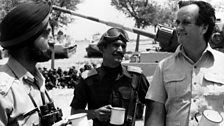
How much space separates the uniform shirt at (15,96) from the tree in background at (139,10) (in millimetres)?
36470

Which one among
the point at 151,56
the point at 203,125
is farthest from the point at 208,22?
the point at 151,56

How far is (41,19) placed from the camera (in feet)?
9.24

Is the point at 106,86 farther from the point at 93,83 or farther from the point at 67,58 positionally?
the point at 67,58

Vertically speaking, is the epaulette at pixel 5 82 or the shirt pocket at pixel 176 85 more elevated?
the epaulette at pixel 5 82

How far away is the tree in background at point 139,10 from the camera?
3925 cm

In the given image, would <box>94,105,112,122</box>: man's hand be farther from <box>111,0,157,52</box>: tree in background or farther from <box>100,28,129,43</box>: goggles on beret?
<box>111,0,157,52</box>: tree in background

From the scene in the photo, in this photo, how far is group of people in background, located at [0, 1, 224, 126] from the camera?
2.71 m

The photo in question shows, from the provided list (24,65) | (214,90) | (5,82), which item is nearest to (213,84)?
(214,90)

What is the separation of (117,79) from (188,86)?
2.75ft

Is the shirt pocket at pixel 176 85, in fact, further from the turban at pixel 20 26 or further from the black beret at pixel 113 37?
the turban at pixel 20 26

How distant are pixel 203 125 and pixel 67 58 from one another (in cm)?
2764

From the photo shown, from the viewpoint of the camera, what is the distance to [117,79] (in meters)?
3.78

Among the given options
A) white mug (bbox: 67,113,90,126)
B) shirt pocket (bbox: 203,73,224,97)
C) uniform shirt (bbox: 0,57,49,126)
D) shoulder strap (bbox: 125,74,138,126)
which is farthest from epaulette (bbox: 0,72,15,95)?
shirt pocket (bbox: 203,73,224,97)

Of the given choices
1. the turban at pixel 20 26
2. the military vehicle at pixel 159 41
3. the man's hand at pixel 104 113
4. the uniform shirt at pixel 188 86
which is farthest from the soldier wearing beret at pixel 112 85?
the military vehicle at pixel 159 41
